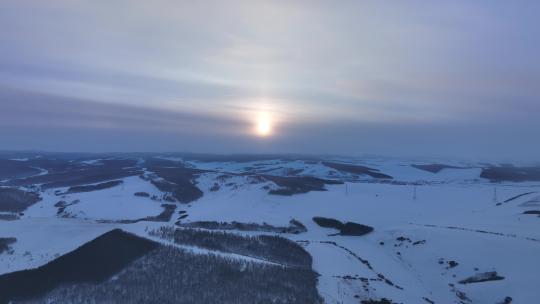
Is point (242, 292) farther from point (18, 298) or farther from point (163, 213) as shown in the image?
point (163, 213)

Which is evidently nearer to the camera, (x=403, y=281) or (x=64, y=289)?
(x=64, y=289)

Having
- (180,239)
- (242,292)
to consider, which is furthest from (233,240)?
(242,292)

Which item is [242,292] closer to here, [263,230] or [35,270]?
[35,270]

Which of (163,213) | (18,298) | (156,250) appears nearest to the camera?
(18,298)

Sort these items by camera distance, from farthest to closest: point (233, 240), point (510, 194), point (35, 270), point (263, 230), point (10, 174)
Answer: point (10, 174), point (510, 194), point (263, 230), point (233, 240), point (35, 270)

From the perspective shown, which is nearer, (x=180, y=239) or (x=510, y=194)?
(x=180, y=239)

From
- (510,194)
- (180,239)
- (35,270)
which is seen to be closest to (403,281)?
(180,239)
